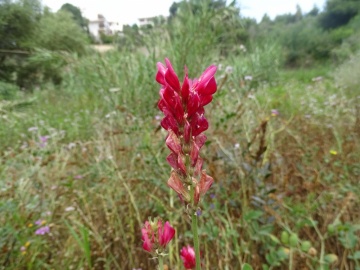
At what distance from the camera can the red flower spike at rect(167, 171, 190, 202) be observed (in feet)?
1.59

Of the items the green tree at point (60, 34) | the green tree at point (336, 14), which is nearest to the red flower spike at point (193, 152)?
the green tree at point (60, 34)

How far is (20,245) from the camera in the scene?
4.74 feet

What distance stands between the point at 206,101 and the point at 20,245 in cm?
129

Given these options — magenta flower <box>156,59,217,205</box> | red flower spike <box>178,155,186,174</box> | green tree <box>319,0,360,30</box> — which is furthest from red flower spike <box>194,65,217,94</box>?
green tree <box>319,0,360,30</box>

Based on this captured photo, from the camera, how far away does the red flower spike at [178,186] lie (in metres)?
0.49

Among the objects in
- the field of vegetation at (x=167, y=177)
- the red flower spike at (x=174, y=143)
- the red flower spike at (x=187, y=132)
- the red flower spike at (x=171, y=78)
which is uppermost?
the red flower spike at (x=171, y=78)

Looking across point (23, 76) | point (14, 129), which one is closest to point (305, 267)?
point (14, 129)

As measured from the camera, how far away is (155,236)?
57 centimetres

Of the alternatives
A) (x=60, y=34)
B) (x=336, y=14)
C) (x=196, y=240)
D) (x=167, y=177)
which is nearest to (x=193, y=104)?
(x=196, y=240)

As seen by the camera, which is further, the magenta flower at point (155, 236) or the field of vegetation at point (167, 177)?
the field of vegetation at point (167, 177)

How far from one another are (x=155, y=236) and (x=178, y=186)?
0.43 ft

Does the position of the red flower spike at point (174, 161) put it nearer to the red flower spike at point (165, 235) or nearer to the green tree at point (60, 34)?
the red flower spike at point (165, 235)

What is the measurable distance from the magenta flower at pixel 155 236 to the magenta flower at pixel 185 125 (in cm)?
11

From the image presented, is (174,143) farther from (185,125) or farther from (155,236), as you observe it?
(155,236)
